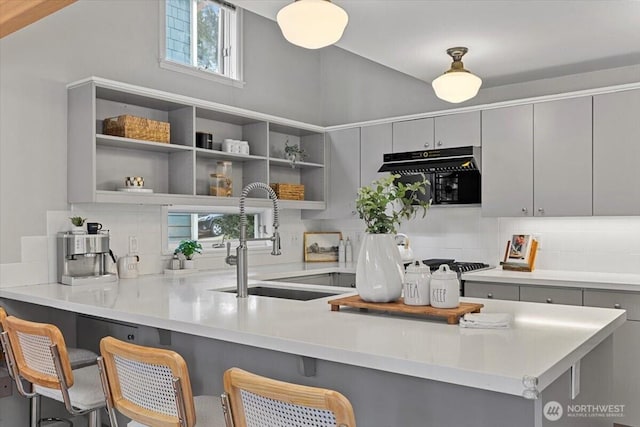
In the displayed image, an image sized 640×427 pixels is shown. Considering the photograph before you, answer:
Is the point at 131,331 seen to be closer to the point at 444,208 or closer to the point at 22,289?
the point at 22,289

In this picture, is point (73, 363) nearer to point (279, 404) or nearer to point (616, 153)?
point (279, 404)

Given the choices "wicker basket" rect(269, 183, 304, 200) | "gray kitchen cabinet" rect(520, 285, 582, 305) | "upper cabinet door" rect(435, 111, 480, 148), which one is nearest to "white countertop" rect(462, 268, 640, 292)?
"gray kitchen cabinet" rect(520, 285, 582, 305)

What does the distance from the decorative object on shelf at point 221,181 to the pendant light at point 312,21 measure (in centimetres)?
191

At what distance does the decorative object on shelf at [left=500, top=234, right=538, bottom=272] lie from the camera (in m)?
4.20

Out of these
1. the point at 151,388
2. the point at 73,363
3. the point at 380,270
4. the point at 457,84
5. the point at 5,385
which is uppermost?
the point at 457,84

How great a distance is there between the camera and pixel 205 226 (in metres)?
4.52

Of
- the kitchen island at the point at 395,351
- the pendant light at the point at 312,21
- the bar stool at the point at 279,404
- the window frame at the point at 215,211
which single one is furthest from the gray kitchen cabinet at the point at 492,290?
the bar stool at the point at 279,404

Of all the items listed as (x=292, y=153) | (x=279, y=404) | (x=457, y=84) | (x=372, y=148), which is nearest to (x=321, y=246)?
(x=292, y=153)

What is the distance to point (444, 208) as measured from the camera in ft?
15.8

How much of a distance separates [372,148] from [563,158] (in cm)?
161

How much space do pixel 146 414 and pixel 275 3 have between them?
2131mm

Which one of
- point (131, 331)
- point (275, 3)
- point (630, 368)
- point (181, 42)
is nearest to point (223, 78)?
point (181, 42)

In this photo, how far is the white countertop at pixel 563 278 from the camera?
11.4 ft

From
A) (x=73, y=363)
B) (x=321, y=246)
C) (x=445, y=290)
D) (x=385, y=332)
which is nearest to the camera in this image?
(x=385, y=332)
